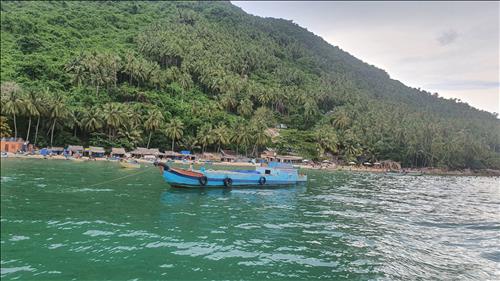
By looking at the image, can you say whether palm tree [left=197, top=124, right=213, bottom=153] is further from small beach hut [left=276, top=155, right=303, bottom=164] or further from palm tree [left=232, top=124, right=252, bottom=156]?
small beach hut [left=276, top=155, right=303, bottom=164]

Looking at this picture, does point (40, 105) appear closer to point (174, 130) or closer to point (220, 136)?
point (174, 130)

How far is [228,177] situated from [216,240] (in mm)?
19888

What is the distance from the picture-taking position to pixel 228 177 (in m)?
34.6

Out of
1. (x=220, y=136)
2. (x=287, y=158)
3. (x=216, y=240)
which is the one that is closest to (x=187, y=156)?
(x=220, y=136)

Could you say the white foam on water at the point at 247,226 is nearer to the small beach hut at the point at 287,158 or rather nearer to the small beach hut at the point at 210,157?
the small beach hut at the point at 210,157

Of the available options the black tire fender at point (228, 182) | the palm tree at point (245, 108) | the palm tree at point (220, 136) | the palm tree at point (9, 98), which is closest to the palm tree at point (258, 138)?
the palm tree at point (220, 136)

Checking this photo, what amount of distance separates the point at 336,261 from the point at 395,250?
3992mm

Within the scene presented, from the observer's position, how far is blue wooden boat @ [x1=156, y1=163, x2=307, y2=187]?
1243 inches

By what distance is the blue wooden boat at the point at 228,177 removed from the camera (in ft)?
104

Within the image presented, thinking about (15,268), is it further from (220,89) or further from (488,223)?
(220,89)

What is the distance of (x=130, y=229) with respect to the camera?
1476 cm

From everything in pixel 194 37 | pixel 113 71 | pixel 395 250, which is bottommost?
pixel 395 250

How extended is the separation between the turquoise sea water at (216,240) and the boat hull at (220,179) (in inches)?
257

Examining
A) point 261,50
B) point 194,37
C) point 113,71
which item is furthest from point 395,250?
point 261,50
